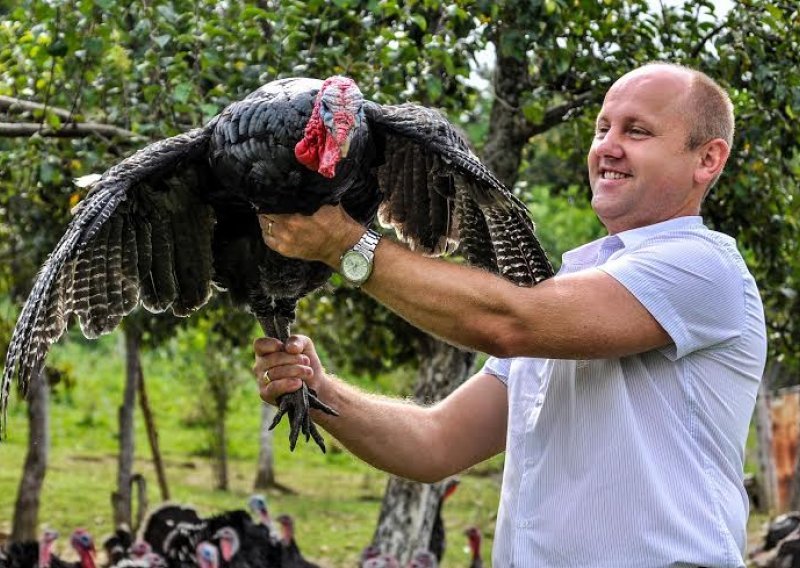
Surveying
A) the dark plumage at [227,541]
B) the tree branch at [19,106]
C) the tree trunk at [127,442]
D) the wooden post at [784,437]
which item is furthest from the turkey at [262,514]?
the wooden post at [784,437]

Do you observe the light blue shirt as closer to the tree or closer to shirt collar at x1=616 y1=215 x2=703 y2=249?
shirt collar at x1=616 y1=215 x2=703 y2=249

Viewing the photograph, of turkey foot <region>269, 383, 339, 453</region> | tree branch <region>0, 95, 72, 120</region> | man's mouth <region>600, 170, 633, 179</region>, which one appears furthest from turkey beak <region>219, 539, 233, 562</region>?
man's mouth <region>600, 170, 633, 179</region>

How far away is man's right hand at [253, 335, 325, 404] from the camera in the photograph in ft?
11.7

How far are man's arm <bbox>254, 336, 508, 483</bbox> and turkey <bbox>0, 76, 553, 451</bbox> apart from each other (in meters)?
0.12

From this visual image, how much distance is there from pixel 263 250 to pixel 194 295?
30cm

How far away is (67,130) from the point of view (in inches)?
243

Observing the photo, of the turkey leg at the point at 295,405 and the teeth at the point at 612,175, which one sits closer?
the teeth at the point at 612,175

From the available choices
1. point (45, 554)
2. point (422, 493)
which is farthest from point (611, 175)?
point (45, 554)

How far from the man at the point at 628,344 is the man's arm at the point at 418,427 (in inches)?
12.8

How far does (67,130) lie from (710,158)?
3720 millimetres

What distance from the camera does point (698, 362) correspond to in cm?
316

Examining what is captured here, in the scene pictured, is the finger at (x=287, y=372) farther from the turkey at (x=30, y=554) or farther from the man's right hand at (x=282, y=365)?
the turkey at (x=30, y=554)

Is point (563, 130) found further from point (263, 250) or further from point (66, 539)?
point (66, 539)

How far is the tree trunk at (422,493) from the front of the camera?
817 cm
